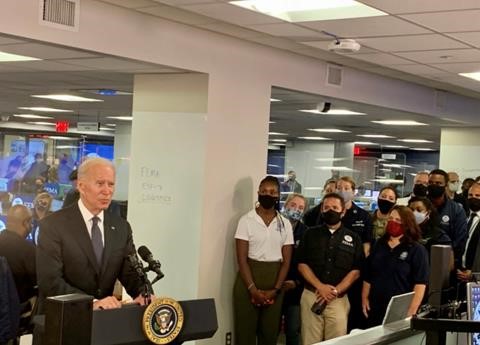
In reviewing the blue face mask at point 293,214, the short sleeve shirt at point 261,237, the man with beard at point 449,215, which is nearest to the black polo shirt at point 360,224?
the blue face mask at point 293,214

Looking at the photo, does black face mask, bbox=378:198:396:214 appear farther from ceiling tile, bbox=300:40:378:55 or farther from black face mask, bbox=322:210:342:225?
ceiling tile, bbox=300:40:378:55

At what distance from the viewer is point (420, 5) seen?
411cm

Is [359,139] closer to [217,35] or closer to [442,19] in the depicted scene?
[217,35]

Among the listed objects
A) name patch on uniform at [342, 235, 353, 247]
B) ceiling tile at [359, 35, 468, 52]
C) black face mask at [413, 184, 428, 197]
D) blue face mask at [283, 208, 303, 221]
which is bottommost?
name patch on uniform at [342, 235, 353, 247]

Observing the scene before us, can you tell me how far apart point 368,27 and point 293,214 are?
7.76 feet

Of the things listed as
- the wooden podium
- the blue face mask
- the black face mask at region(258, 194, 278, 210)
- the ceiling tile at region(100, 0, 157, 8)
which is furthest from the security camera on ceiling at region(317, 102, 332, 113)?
the wooden podium

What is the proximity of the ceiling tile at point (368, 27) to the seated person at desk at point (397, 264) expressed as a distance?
1.25 metres

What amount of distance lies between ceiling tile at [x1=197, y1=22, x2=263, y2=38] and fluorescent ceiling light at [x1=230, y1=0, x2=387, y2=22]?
78cm

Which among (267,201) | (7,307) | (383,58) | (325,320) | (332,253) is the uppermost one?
(383,58)

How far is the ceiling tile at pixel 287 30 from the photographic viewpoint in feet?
16.4

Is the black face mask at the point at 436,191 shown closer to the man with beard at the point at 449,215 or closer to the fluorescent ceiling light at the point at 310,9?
the man with beard at the point at 449,215

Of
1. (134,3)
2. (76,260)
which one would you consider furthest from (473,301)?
(134,3)

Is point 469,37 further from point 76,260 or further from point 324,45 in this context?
point 76,260

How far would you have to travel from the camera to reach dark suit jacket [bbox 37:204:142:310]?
3.20 metres
